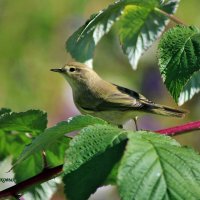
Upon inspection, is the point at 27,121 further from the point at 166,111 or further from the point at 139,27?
the point at 166,111

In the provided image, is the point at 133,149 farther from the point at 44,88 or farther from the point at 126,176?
the point at 44,88

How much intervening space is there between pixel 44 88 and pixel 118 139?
14.1ft

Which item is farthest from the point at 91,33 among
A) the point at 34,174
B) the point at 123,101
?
the point at 123,101

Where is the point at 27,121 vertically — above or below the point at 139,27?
below

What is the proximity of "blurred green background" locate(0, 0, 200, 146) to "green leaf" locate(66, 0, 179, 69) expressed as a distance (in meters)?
3.05

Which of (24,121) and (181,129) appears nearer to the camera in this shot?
(181,129)

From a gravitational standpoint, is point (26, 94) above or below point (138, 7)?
below

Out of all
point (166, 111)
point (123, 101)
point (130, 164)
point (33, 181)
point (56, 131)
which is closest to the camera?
point (130, 164)

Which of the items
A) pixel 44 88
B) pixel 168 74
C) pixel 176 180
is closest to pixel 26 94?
pixel 44 88

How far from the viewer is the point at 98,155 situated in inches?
49.0

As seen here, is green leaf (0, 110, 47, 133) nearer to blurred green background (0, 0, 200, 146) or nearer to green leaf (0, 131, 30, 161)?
green leaf (0, 131, 30, 161)

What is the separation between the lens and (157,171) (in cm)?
118

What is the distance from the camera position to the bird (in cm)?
333

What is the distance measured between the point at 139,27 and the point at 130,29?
30 mm
